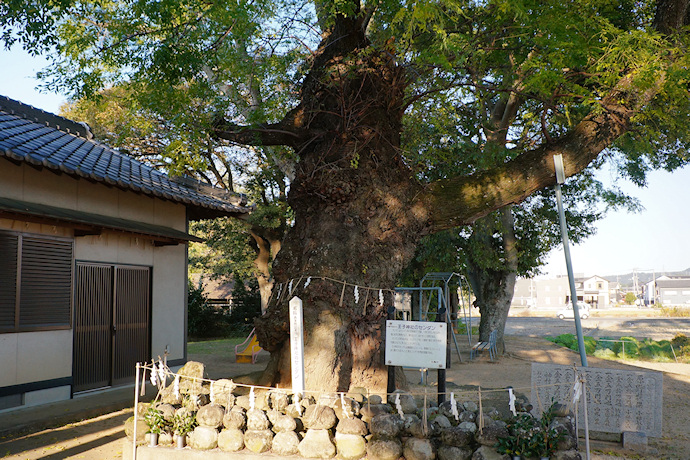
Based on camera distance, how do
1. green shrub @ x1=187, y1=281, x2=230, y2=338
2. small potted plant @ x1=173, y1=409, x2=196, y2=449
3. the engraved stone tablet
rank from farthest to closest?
1. green shrub @ x1=187, y1=281, x2=230, y2=338
2. the engraved stone tablet
3. small potted plant @ x1=173, y1=409, x2=196, y2=449

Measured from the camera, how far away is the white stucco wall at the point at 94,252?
8297 millimetres

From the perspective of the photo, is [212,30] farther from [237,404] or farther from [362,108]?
[237,404]

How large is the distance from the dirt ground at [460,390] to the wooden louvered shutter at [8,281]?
191cm

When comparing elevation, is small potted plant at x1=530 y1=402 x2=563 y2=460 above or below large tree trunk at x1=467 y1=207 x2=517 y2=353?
below

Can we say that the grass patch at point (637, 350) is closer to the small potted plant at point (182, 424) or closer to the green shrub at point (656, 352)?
the green shrub at point (656, 352)

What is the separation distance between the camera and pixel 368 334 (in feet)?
26.1

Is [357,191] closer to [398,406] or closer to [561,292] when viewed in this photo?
[398,406]

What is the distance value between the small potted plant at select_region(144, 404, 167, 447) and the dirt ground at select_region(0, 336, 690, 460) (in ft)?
2.76

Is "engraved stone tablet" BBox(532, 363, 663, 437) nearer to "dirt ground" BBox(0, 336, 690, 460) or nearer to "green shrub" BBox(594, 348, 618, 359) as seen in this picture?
"dirt ground" BBox(0, 336, 690, 460)

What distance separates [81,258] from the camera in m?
9.48

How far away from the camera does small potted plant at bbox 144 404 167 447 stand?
18.7 feet

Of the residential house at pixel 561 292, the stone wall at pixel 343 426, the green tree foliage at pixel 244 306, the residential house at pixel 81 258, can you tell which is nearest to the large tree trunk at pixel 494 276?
the residential house at pixel 81 258

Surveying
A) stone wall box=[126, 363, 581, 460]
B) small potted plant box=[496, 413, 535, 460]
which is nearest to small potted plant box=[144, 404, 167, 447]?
stone wall box=[126, 363, 581, 460]

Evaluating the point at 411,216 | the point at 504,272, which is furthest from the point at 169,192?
the point at 504,272
